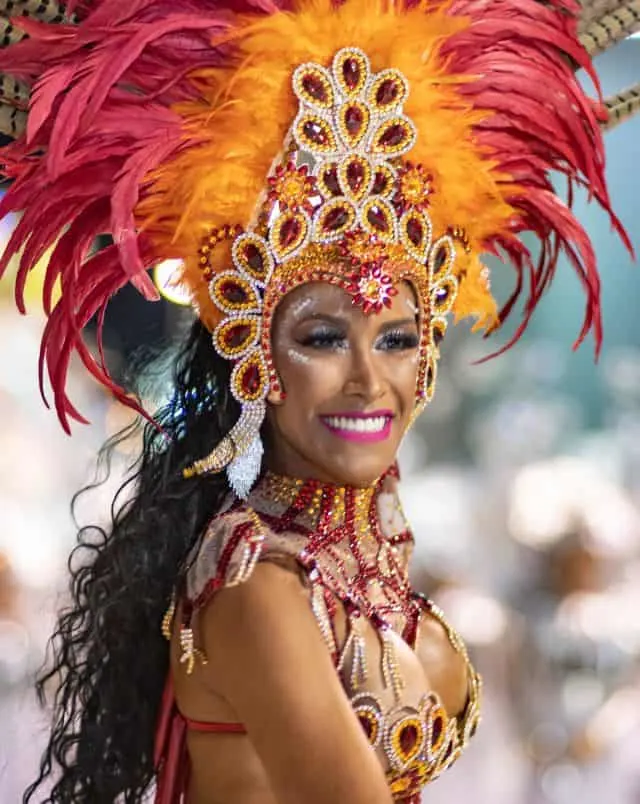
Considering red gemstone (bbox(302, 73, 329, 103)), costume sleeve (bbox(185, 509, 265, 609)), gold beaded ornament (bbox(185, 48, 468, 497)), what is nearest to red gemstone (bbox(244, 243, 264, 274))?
gold beaded ornament (bbox(185, 48, 468, 497))

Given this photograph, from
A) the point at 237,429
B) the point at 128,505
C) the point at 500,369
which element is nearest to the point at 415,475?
the point at 500,369

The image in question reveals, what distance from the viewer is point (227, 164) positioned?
1666 millimetres

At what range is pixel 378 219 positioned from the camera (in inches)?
67.1

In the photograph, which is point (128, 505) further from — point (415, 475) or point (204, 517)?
point (415, 475)

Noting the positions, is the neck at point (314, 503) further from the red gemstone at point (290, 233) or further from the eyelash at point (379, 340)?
the red gemstone at point (290, 233)

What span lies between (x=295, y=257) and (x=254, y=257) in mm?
Answer: 56

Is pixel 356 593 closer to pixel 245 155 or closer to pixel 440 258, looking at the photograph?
pixel 440 258

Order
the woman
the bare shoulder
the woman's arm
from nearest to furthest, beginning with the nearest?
the woman's arm → the woman → the bare shoulder

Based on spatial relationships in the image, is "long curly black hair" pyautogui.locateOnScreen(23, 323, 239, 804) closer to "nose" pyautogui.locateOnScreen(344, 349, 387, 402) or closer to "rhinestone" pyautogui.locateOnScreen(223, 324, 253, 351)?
"rhinestone" pyautogui.locateOnScreen(223, 324, 253, 351)

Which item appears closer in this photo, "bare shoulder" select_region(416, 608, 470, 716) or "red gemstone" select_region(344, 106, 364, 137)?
"red gemstone" select_region(344, 106, 364, 137)

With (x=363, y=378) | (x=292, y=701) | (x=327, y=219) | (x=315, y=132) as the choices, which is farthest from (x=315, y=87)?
(x=292, y=701)

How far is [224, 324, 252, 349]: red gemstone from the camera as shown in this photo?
1.72m

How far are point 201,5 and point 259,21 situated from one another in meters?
0.11

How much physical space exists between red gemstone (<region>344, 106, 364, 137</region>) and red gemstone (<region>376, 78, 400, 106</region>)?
0.03 metres
